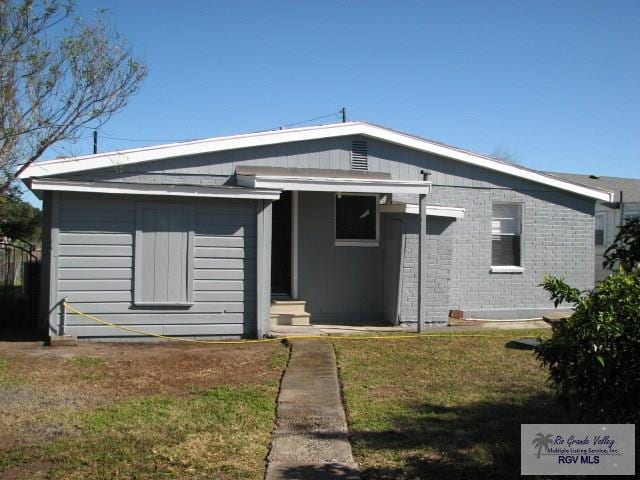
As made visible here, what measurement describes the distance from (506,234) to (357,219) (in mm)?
3433

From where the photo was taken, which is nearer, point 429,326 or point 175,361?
point 175,361

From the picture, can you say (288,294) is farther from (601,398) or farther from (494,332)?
(601,398)

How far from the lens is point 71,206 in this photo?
33.4ft

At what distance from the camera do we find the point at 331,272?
1276cm

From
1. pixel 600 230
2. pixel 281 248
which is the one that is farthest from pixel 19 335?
pixel 600 230

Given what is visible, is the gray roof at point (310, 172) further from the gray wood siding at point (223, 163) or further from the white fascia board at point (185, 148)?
the white fascia board at point (185, 148)

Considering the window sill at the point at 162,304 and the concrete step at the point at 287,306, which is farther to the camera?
the concrete step at the point at 287,306

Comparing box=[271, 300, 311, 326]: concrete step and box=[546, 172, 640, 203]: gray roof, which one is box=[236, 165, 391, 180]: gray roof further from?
box=[546, 172, 640, 203]: gray roof

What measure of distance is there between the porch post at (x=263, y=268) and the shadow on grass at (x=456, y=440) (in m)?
4.38

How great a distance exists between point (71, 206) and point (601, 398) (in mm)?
8296

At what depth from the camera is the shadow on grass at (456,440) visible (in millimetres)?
5029

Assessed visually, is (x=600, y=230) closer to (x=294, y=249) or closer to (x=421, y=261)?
(x=421, y=261)

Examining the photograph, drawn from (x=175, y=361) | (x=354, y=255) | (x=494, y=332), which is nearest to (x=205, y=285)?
(x=175, y=361)

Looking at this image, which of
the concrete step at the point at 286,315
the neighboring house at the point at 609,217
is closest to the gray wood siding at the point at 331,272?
the concrete step at the point at 286,315
